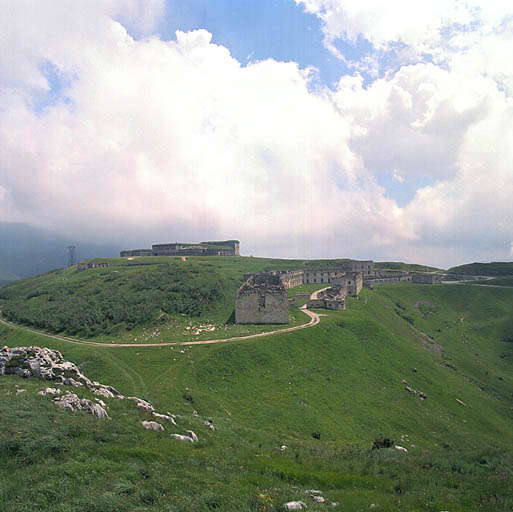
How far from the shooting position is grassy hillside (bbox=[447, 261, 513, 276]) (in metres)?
137

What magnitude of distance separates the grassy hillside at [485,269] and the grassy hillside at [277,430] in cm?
8296

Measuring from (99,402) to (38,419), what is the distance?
5.18 m

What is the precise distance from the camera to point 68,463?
1284 cm

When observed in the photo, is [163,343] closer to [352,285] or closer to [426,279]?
[352,285]

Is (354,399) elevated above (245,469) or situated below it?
below

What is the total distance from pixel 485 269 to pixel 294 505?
539 feet

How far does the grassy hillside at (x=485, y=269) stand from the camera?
137 meters

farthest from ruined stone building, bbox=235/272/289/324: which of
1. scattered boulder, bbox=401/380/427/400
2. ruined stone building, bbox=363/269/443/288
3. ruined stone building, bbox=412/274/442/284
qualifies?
ruined stone building, bbox=412/274/442/284

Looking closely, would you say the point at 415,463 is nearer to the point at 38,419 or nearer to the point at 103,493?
the point at 103,493

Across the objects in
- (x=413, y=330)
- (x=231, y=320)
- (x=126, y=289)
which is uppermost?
(x=126, y=289)

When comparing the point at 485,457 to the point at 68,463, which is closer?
the point at 68,463

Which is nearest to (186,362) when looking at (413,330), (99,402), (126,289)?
(99,402)

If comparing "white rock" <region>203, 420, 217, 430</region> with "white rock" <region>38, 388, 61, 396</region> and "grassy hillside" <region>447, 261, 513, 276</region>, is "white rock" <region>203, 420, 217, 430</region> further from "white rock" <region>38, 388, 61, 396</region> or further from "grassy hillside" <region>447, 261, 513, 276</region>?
"grassy hillside" <region>447, 261, 513, 276</region>

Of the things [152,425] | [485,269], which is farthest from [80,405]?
[485,269]
